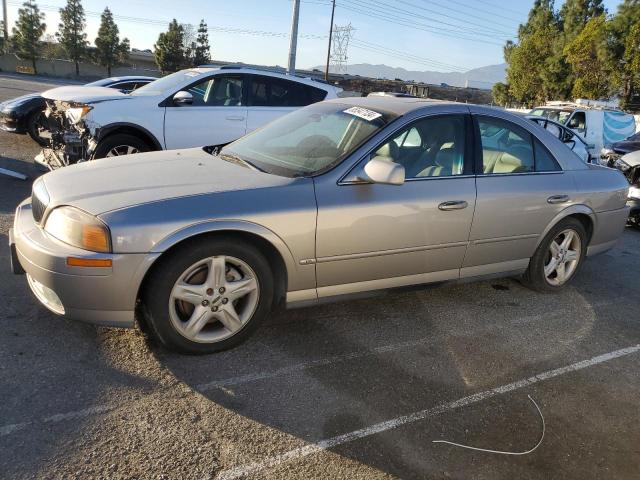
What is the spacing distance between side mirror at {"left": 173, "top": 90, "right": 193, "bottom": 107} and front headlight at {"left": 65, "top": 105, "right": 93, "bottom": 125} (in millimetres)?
1032

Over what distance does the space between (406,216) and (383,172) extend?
0.44 metres

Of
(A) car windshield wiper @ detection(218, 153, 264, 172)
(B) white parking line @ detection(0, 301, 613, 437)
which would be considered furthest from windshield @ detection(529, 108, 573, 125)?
(A) car windshield wiper @ detection(218, 153, 264, 172)

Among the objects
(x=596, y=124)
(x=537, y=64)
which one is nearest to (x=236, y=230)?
(x=596, y=124)

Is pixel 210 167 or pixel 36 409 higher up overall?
pixel 210 167

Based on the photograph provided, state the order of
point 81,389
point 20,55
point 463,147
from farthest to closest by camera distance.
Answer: point 20,55 → point 463,147 → point 81,389

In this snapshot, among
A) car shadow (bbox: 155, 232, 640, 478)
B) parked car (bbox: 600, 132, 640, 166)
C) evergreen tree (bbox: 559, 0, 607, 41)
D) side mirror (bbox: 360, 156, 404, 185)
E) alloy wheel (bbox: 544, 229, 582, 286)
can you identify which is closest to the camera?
car shadow (bbox: 155, 232, 640, 478)

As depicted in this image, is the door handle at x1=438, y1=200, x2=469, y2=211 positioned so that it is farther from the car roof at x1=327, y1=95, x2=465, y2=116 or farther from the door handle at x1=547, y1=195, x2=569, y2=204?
the door handle at x1=547, y1=195, x2=569, y2=204

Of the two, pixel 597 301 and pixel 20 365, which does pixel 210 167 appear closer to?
pixel 20 365

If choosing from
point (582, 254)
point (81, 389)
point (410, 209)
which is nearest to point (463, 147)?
→ point (410, 209)

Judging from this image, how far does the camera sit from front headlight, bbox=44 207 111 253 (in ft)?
9.12

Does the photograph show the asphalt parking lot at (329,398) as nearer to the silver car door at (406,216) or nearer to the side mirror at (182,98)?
the silver car door at (406,216)

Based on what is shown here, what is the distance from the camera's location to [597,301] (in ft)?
15.3

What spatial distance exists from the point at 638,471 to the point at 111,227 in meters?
2.92

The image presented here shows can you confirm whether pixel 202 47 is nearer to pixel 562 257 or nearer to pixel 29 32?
pixel 29 32
